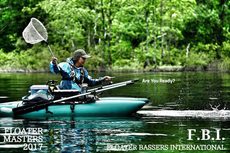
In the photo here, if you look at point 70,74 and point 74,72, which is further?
point 74,72

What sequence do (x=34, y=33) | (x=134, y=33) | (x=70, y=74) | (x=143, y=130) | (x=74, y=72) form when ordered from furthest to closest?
1. (x=134, y=33)
2. (x=34, y=33)
3. (x=74, y=72)
4. (x=70, y=74)
5. (x=143, y=130)

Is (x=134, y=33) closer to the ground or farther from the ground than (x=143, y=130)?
farther from the ground

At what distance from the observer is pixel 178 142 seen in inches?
364

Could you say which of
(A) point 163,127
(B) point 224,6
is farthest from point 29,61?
(A) point 163,127

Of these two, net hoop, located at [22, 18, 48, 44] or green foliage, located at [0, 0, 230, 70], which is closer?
net hoop, located at [22, 18, 48, 44]

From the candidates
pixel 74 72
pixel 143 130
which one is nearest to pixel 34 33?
pixel 74 72

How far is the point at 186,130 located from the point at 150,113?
287cm

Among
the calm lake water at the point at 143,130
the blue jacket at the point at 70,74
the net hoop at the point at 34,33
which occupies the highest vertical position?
the net hoop at the point at 34,33

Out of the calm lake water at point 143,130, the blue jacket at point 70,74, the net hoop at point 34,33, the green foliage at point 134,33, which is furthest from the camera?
the green foliage at point 134,33

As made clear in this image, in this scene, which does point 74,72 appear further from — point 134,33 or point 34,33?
point 134,33

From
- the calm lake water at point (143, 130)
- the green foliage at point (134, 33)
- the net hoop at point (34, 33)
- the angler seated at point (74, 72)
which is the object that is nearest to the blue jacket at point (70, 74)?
the angler seated at point (74, 72)

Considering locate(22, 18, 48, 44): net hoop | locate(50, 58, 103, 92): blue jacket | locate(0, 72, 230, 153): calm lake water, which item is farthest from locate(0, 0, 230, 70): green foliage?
locate(50, 58, 103, 92): blue jacket

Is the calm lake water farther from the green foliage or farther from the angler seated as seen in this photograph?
the green foliage

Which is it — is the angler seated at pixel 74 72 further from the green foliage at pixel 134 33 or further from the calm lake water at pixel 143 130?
the green foliage at pixel 134 33
